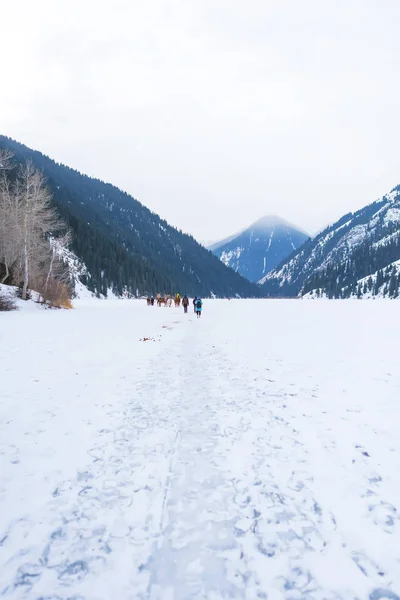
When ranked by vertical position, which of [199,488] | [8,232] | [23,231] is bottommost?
[199,488]

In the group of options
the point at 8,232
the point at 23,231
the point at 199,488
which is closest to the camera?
the point at 199,488

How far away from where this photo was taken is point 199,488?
3.42m

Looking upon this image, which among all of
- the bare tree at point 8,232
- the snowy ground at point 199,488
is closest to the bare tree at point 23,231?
the bare tree at point 8,232

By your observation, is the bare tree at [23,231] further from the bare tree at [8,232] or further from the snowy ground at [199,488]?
the snowy ground at [199,488]

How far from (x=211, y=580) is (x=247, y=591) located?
259 millimetres

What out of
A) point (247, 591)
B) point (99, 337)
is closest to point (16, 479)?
point (247, 591)

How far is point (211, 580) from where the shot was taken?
230 cm

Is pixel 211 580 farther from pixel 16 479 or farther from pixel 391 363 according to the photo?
pixel 391 363

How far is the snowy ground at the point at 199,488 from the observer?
2346 mm

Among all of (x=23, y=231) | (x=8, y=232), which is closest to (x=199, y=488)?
(x=23, y=231)

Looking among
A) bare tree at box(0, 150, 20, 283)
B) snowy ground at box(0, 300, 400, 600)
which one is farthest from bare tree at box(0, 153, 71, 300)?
snowy ground at box(0, 300, 400, 600)

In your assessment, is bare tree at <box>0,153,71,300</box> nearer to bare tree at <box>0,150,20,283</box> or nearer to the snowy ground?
bare tree at <box>0,150,20,283</box>

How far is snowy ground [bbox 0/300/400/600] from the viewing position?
2.35 m

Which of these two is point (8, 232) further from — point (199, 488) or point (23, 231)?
point (199, 488)
